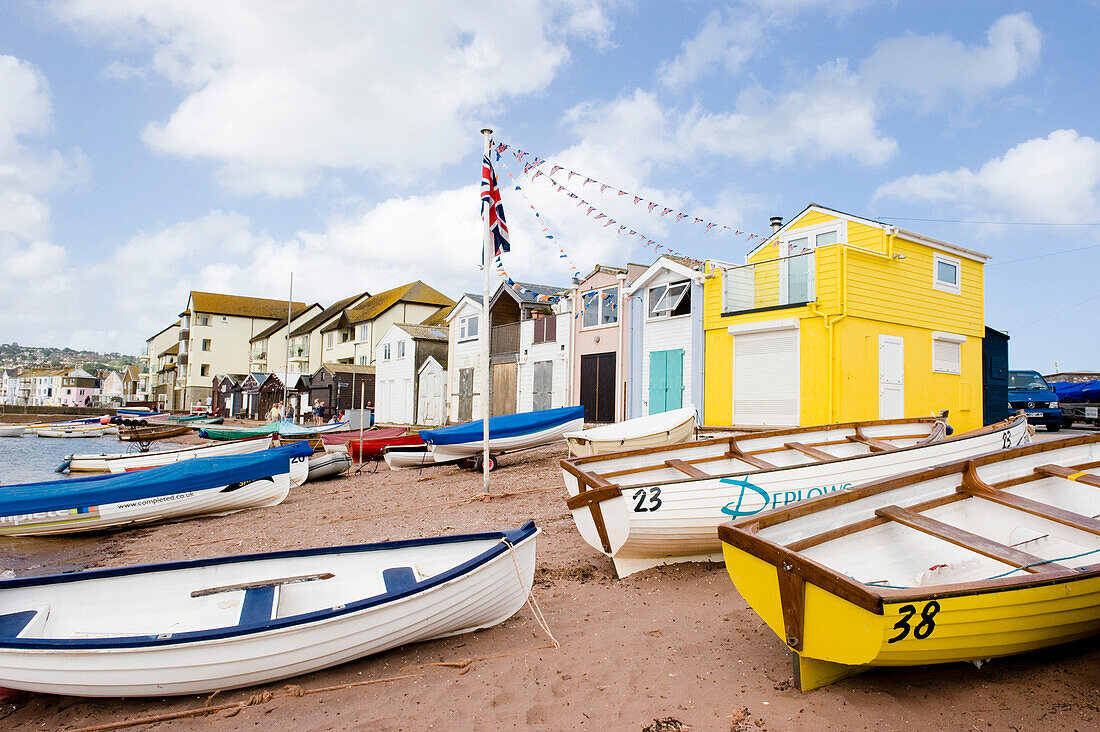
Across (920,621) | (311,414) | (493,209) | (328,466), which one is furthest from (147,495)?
(311,414)

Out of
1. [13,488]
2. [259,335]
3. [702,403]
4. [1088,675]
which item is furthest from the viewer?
[259,335]

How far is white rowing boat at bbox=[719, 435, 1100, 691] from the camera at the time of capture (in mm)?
3600

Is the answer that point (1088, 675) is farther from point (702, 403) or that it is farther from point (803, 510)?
point (702, 403)

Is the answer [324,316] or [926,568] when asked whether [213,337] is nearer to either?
[324,316]

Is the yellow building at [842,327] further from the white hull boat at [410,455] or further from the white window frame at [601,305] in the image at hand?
the white hull boat at [410,455]

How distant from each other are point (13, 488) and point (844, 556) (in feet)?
48.8

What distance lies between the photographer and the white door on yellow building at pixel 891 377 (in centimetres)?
1697

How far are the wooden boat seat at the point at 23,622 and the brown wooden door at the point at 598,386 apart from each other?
17.9 meters

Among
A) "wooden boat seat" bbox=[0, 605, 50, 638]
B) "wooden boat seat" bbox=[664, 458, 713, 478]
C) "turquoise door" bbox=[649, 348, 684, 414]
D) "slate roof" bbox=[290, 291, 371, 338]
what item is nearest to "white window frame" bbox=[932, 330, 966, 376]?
"turquoise door" bbox=[649, 348, 684, 414]

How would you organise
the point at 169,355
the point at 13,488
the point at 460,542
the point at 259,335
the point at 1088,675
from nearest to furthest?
1. the point at 1088,675
2. the point at 460,542
3. the point at 13,488
4. the point at 259,335
5. the point at 169,355

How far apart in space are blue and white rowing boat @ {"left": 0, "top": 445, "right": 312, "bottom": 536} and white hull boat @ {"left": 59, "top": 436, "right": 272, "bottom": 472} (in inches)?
260

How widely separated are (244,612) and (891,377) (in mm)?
16560

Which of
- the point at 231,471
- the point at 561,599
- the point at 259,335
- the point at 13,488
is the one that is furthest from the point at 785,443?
the point at 259,335

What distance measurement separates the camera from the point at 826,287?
16.3m
